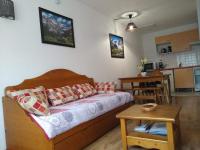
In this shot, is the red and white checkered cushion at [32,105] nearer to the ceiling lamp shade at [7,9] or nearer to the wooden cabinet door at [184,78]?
the ceiling lamp shade at [7,9]

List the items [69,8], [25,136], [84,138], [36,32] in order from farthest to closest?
[69,8] → [36,32] → [84,138] → [25,136]

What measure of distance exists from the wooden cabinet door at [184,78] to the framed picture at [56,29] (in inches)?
168

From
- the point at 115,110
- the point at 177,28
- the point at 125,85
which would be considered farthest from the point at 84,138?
the point at 177,28

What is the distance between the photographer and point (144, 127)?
2.09 meters

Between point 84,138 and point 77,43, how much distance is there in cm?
198

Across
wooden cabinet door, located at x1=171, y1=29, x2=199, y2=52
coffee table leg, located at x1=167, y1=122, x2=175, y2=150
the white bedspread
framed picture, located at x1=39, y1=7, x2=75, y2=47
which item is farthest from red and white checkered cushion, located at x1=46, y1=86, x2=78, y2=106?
wooden cabinet door, located at x1=171, y1=29, x2=199, y2=52

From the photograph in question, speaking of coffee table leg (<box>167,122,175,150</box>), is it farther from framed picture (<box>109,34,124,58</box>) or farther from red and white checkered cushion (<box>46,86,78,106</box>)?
framed picture (<box>109,34,124,58</box>)

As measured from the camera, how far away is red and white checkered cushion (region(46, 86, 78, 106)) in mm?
2584

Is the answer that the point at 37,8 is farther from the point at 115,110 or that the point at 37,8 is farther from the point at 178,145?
the point at 178,145

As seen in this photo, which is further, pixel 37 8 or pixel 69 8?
pixel 69 8

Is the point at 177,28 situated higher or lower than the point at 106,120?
higher

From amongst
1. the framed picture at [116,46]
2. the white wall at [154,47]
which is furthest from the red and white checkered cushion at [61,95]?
the white wall at [154,47]

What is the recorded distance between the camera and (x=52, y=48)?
119 inches

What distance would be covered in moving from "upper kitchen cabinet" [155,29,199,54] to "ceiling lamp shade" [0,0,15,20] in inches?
222
